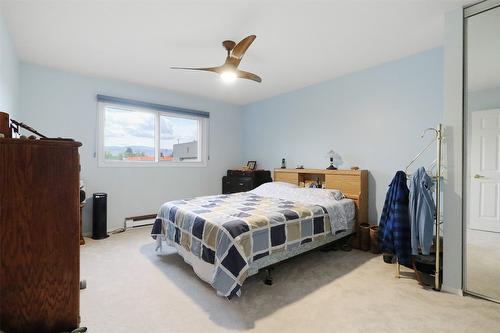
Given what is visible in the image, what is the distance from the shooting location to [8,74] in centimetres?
264

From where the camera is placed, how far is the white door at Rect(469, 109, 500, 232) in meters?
2.06

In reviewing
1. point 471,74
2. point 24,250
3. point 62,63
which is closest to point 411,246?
point 471,74

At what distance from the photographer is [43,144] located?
1.17 metres

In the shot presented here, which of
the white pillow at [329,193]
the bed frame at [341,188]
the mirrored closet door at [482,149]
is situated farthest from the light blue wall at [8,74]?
the mirrored closet door at [482,149]

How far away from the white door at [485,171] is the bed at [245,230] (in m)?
1.31

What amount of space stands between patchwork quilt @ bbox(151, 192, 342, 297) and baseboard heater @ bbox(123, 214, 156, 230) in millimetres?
1412

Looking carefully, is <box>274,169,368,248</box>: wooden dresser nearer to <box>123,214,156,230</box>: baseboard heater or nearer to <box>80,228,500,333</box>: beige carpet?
<box>80,228,500,333</box>: beige carpet

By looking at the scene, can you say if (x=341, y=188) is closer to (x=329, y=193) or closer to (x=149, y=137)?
(x=329, y=193)

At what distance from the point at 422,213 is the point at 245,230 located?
1.69 metres

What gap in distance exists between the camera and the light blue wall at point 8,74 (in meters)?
2.33

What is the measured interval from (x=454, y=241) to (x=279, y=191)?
2.16 meters

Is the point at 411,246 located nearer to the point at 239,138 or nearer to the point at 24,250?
the point at 24,250

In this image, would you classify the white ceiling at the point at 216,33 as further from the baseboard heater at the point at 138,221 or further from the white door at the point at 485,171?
the baseboard heater at the point at 138,221

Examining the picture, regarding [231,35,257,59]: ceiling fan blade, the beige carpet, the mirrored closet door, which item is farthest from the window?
the mirrored closet door
